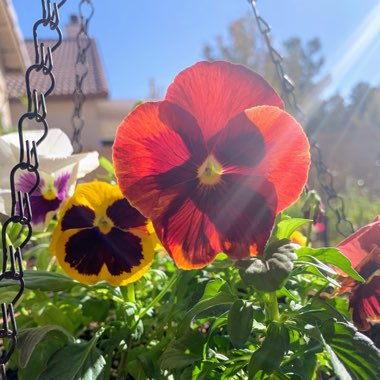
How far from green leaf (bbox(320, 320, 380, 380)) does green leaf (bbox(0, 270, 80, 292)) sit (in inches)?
15.5

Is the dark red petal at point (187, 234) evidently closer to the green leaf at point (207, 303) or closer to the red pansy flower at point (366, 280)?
the green leaf at point (207, 303)

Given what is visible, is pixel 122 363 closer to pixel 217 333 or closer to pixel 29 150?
pixel 217 333

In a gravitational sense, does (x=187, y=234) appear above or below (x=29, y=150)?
below

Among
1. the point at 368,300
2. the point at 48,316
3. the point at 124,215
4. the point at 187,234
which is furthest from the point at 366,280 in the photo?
the point at 48,316

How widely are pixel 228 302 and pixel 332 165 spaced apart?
12878 millimetres

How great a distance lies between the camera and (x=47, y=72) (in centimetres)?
59

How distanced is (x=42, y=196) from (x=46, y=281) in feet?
0.59

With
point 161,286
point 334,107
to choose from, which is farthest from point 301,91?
point 161,286

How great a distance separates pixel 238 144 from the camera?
0.57 meters

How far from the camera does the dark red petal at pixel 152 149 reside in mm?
561

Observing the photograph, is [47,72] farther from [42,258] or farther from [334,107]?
[334,107]

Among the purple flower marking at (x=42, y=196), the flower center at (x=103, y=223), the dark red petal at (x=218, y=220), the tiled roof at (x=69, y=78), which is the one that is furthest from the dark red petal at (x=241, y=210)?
the tiled roof at (x=69, y=78)

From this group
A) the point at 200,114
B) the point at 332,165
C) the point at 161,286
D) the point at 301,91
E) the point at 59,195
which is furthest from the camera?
the point at 301,91

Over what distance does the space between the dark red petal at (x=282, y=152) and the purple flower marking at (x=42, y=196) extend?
397 mm
